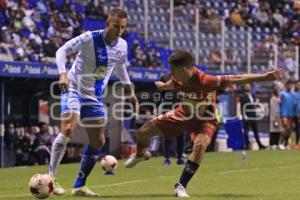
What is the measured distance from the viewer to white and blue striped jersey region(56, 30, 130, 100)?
1023 centimetres

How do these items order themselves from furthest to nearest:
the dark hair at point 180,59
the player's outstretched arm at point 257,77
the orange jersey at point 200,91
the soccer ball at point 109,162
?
the soccer ball at point 109,162
the orange jersey at point 200,91
the dark hair at point 180,59
the player's outstretched arm at point 257,77

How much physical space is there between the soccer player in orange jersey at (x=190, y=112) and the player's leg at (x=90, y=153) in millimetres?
502

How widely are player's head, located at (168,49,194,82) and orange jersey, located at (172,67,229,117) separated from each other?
10cm

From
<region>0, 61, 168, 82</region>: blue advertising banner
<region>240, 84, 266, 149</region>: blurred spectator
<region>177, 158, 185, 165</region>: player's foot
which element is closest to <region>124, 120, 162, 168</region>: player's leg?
<region>177, 158, 185, 165</region>: player's foot

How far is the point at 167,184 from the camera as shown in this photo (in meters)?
12.1

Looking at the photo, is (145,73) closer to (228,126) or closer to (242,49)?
(228,126)

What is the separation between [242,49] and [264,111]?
364cm

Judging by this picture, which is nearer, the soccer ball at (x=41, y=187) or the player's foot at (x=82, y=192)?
the soccer ball at (x=41, y=187)

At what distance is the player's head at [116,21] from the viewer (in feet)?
32.7

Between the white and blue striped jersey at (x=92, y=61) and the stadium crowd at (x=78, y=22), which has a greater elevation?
the stadium crowd at (x=78, y=22)

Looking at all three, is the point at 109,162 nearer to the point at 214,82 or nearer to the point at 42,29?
the point at 214,82

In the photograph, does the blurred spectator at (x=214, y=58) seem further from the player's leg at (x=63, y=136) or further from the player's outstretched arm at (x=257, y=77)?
the player's outstretched arm at (x=257, y=77)

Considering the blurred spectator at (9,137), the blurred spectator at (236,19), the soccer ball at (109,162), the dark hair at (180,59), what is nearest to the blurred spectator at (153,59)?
the blurred spectator at (9,137)

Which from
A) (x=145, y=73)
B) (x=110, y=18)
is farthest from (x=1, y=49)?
(x=110, y=18)
